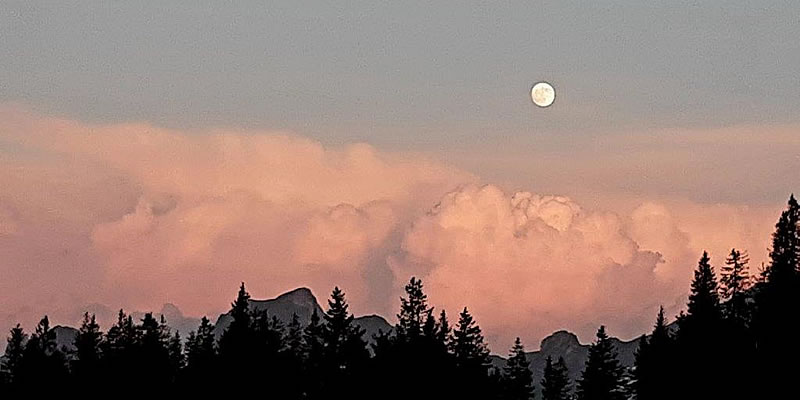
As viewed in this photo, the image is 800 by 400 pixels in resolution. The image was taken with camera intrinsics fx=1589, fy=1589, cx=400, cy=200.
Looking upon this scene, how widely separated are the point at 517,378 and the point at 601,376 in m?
10.6

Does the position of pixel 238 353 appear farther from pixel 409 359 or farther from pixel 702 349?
pixel 702 349

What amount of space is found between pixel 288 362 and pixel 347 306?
7519 mm

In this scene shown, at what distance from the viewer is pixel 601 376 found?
113m

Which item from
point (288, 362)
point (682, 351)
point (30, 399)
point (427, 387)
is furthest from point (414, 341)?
point (30, 399)

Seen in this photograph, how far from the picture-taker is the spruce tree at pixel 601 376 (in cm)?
11331

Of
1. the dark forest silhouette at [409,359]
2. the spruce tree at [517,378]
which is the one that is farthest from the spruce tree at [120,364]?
the spruce tree at [517,378]

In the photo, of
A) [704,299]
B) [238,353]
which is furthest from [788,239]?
[238,353]

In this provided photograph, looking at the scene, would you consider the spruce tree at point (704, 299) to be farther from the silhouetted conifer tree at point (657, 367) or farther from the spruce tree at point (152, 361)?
the spruce tree at point (152, 361)

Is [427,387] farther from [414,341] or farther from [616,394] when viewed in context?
[616,394]

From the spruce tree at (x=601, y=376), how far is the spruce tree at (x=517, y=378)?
5521 millimetres

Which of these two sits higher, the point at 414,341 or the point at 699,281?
the point at 699,281

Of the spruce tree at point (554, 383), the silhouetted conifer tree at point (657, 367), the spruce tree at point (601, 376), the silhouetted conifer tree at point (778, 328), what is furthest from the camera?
the spruce tree at point (554, 383)

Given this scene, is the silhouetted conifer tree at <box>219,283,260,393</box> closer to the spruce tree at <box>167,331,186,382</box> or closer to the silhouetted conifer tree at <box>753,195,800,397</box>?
the spruce tree at <box>167,331,186,382</box>

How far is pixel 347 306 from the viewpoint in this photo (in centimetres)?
9962
